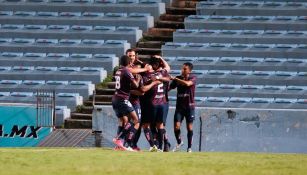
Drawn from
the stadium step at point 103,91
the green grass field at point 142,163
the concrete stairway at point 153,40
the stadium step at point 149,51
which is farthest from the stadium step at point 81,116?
the green grass field at point 142,163

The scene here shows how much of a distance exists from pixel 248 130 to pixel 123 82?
5.62m

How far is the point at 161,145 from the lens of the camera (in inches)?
914

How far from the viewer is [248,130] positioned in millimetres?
26297

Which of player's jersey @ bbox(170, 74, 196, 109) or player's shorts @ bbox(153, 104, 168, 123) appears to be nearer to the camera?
player's shorts @ bbox(153, 104, 168, 123)

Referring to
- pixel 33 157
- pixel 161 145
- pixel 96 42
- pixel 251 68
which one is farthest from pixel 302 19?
pixel 33 157

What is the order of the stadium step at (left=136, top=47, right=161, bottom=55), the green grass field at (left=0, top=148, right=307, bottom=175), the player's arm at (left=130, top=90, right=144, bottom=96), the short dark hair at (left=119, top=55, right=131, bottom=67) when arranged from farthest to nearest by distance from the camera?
the stadium step at (left=136, top=47, right=161, bottom=55), the player's arm at (left=130, top=90, right=144, bottom=96), the short dark hair at (left=119, top=55, right=131, bottom=67), the green grass field at (left=0, top=148, right=307, bottom=175)

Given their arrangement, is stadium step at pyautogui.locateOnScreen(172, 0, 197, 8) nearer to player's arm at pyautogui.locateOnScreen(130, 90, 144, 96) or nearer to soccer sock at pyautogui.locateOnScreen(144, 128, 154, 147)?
soccer sock at pyautogui.locateOnScreen(144, 128, 154, 147)

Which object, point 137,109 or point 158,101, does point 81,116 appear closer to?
point 158,101

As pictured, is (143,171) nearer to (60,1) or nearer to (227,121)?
(227,121)

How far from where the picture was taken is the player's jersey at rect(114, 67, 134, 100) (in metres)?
21.5

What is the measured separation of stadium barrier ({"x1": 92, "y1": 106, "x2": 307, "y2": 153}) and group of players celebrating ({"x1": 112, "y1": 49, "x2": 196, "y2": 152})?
2.35 metres

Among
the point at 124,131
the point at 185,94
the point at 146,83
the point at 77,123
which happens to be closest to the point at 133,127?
the point at 124,131

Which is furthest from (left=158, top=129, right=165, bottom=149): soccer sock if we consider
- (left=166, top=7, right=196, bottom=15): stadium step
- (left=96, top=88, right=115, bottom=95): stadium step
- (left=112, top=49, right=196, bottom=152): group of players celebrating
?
(left=166, top=7, right=196, bottom=15): stadium step

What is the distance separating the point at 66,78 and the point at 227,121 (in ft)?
22.3
